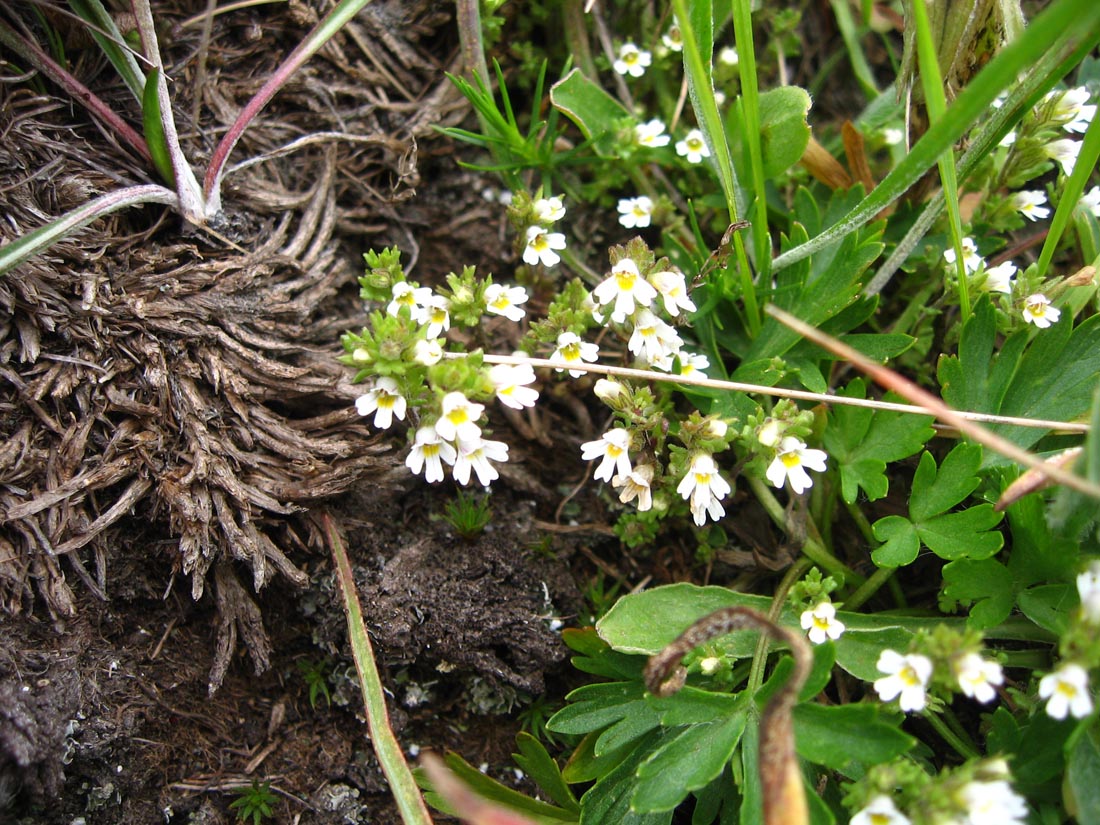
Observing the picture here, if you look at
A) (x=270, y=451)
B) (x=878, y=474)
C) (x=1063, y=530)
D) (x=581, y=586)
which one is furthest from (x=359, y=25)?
(x=1063, y=530)

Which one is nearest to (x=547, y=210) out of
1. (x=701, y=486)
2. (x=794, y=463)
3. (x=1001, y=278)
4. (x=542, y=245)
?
(x=542, y=245)

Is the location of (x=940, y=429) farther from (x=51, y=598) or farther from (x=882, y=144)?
(x=51, y=598)

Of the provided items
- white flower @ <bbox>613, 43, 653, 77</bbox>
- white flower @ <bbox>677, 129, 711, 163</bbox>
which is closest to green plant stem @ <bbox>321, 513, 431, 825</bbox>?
white flower @ <bbox>677, 129, 711, 163</bbox>

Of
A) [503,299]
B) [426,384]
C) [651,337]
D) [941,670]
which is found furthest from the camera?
[503,299]

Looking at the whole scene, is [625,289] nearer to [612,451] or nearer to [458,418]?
[612,451]

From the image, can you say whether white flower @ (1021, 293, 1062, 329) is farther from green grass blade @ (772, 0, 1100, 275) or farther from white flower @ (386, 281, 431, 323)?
white flower @ (386, 281, 431, 323)

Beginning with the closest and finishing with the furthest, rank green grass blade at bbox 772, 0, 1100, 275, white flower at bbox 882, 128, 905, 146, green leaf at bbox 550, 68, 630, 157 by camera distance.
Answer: green grass blade at bbox 772, 0, 1100, 275 → green leaf at bbox 550, 68, 630, 157 → white flower at bbox 882, 128, 905, 146
